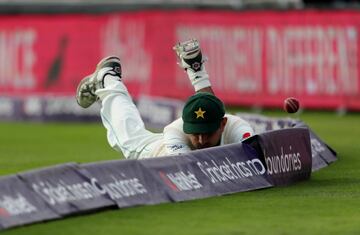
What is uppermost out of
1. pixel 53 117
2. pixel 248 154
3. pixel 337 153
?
pixel 248 154

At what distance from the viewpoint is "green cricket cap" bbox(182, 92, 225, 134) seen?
1038cm

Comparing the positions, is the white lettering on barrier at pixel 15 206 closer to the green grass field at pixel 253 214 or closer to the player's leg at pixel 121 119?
the green grass field at pixel 253 214

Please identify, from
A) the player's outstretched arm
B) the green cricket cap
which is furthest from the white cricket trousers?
the green cricket cap

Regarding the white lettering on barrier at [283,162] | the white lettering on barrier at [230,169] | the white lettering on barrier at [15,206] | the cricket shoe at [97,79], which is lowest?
the white lettering on barrier at [283,162]

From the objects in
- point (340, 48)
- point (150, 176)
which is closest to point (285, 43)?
point (340, 48)

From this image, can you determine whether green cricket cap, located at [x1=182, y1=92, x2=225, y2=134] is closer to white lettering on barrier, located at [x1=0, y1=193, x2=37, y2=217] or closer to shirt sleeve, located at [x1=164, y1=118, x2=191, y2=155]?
shirt sleeve, located at [x1=164, y1=118, x2=191, y2=155]

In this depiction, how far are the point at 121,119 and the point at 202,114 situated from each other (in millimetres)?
1285

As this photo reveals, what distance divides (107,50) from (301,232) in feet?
52.5

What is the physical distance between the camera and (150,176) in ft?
30.9

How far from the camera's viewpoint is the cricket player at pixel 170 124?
10.5 m

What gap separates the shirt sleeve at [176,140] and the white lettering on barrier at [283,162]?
0.72 metres

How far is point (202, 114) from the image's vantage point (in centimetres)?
1036

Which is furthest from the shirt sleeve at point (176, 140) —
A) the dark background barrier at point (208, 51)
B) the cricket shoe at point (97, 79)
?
the dark background barrier at point (208, 51)

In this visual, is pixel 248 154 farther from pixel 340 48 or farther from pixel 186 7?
pixel 186 7
